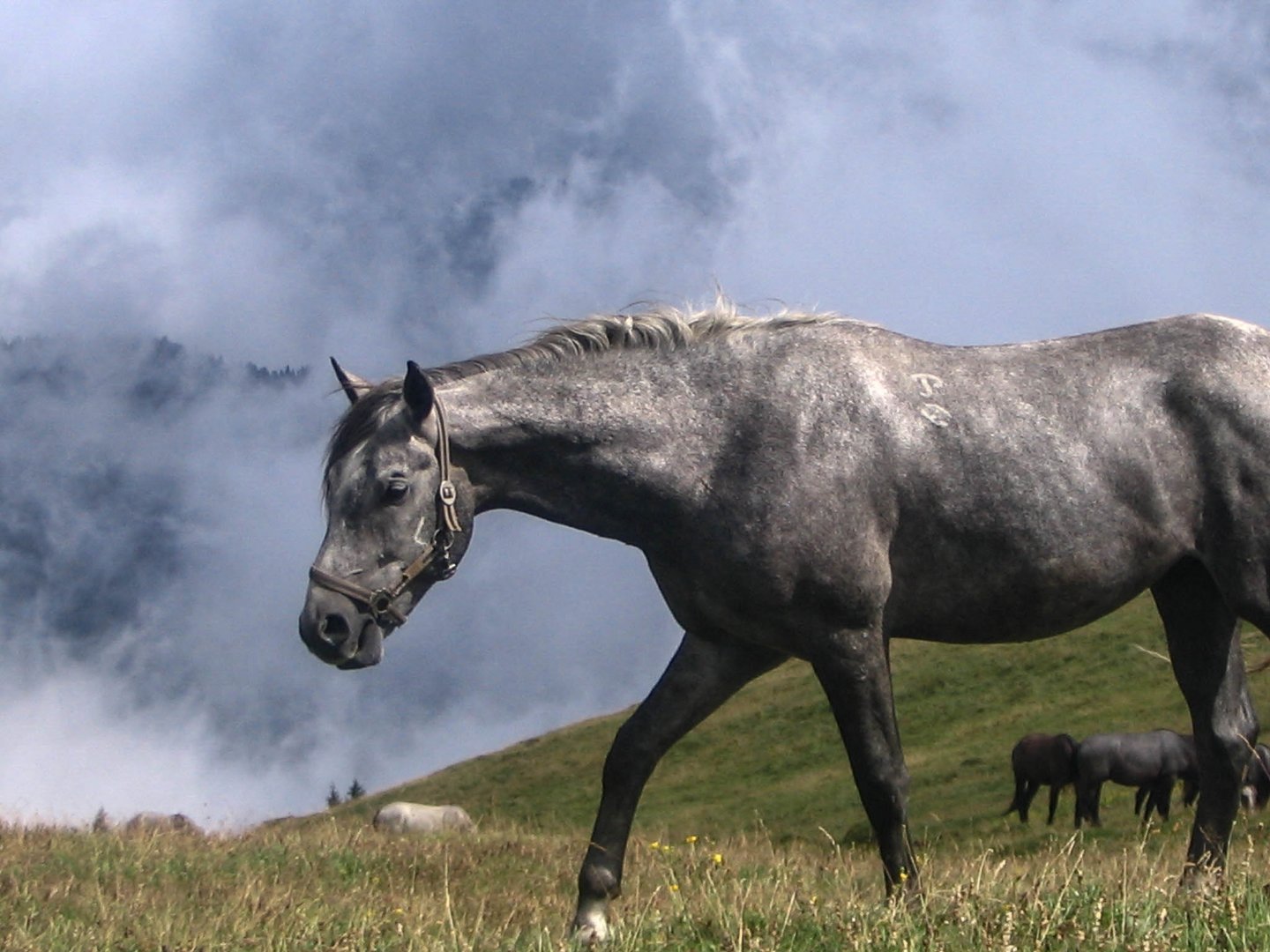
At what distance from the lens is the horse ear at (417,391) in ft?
23.1

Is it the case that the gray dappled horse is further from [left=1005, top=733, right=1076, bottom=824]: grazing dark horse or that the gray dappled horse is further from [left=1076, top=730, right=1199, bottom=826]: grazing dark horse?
[left=1005, top=733, right=1076, bottom=824]: grazing dark horse

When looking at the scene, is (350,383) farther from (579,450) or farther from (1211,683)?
(1211,683)

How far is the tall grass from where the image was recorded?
5.13 metres

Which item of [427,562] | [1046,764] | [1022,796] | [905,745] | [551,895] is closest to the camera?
[427,562]

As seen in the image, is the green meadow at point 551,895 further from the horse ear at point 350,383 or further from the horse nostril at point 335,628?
the horse ear at point 350,383

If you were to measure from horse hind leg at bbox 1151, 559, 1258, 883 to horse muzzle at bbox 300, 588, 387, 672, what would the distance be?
4326 millimetres

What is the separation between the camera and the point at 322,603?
6906mm

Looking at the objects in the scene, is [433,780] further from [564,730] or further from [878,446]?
[878,446]

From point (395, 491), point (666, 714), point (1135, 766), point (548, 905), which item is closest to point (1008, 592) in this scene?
point (666, 714)

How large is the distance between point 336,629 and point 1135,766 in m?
34.5

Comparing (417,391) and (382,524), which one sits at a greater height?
(417,391)

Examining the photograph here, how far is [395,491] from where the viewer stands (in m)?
7.07

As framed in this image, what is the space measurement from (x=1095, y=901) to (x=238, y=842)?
9661mm

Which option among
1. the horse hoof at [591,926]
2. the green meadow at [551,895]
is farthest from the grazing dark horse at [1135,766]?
the horse hoof at [591,926]
